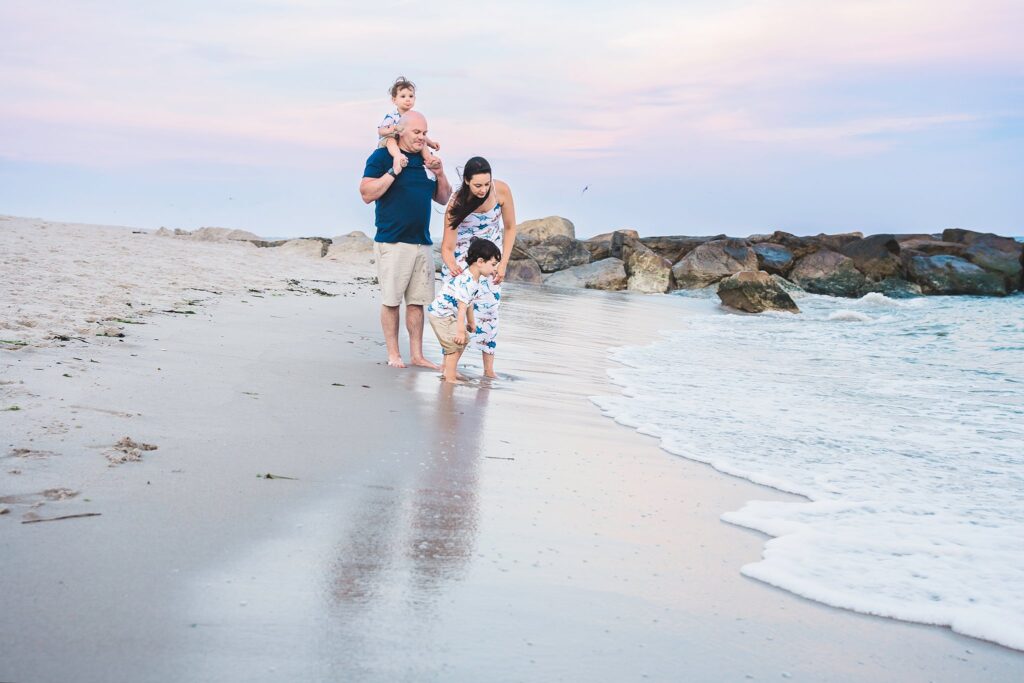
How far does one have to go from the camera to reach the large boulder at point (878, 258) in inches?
1000

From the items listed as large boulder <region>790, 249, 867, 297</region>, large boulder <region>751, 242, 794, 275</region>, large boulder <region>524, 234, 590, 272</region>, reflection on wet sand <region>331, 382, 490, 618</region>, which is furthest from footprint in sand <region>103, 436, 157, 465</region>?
large boulder <region>751, 242, 794, 275</region>

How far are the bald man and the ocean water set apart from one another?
66.2 inches

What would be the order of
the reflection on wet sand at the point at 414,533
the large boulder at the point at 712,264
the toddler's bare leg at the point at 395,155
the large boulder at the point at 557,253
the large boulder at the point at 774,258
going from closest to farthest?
the reflection on wet sand at the point at 414,533 → the toddler's bare leg at the point at 395,155 → the large boulder at the point at 712,264 → the large boulder at the point at 557,253 → the large boulder at the point at 774,258

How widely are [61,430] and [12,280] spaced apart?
514 cm

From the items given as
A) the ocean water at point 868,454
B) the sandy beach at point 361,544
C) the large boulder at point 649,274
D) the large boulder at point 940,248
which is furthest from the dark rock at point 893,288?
the sandy beach at point 361,544

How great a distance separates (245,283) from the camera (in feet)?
39.5

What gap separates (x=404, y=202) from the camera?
6531 millimetres

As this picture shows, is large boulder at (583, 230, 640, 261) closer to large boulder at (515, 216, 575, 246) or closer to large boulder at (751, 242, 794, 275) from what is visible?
large boulder at (515, 216, 575, 246)

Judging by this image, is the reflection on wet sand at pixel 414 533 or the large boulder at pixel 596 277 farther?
the large boulder at pixel 596 277

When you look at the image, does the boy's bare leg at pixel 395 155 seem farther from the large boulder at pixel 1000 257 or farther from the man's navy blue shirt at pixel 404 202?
the large boulder at pixel 1000 257

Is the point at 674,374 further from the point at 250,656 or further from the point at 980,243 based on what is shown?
the point at 980,243

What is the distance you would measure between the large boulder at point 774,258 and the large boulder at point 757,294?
27.0 ft

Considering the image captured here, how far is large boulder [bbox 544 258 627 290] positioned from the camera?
25531 mm

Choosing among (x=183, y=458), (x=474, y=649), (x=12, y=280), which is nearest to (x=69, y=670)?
(x=474, y=649)
